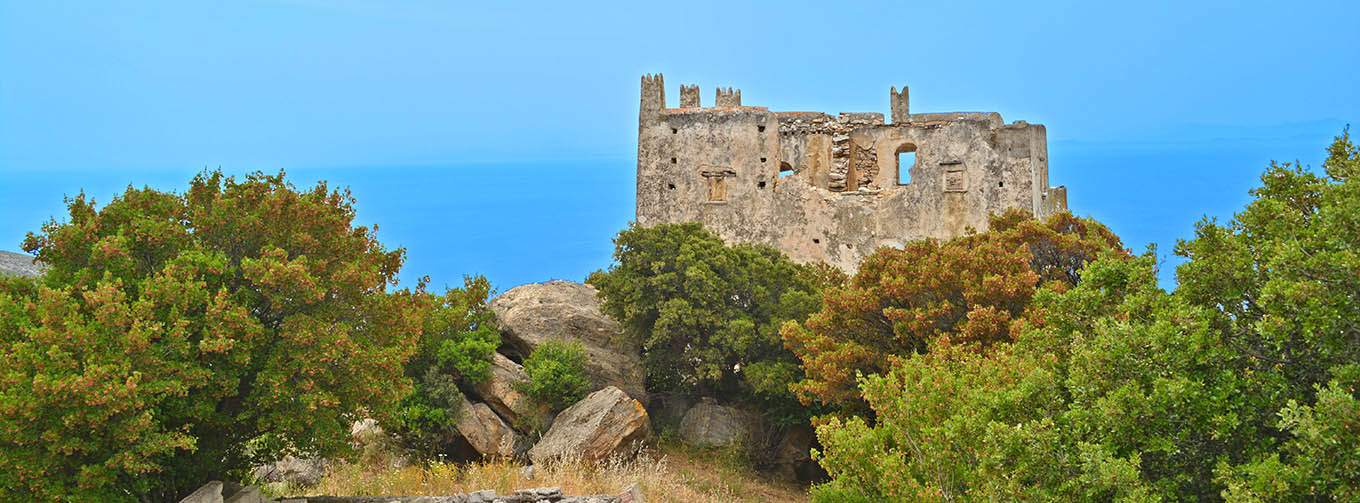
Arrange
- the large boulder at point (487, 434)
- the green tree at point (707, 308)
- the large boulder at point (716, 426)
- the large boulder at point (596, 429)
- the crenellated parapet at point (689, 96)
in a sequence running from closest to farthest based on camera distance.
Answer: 1. the large boulder at point (596, 429)
2. the large boulder at point (487, 434)
3. the large boulder at point (716, 426)
4. the green tree at point (707, 308)
5. the crenellated parapet at point (689, 96)

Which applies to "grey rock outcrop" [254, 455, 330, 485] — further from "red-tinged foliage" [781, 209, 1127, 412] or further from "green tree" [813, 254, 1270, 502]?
"green tree" [813, 254, 1270, 502]

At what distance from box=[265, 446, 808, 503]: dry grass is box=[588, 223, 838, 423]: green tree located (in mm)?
1992

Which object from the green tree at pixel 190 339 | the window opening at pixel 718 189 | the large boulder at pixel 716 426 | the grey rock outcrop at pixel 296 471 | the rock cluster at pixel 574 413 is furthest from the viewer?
the window opening at pixel 718 189

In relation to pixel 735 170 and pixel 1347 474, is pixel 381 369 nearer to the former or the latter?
pixel 1347 474

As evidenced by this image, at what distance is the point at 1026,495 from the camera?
920 centimetres

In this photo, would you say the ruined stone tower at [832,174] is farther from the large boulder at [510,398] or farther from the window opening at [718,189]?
the large boulder at [510,398]

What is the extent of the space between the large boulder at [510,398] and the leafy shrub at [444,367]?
240 mm

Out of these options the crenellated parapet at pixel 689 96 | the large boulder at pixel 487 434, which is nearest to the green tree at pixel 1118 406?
the large boulder at pixel 487 434

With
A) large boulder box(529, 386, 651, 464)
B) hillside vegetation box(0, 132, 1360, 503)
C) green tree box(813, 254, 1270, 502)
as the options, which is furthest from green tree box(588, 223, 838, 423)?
green tree box(813, 254, 1270, 502)

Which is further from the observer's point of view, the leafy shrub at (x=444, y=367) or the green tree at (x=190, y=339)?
the leafy shrub at (x=444, y=367)

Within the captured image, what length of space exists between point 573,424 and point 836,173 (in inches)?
545

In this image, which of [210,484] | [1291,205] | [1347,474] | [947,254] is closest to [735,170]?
[947,254]

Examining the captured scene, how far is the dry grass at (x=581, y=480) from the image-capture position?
18672mm

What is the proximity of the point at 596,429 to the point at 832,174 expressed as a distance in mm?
13910
